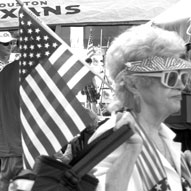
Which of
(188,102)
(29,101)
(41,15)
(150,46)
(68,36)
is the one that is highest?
(150,46)

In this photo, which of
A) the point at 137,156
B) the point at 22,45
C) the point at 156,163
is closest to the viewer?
the point at 137,156

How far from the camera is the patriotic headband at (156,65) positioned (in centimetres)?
239

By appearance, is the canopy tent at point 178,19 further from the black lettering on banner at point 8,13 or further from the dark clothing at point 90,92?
the dark clothing at point 90,92

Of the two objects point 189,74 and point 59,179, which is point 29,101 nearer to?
point 189,74

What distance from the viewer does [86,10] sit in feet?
20.2

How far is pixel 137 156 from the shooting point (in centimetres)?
213

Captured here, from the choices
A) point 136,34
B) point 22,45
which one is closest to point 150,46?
point 136,34

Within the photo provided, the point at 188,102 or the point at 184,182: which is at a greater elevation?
the point at 184,182

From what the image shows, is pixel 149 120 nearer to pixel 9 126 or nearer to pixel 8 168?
pixel 9 126

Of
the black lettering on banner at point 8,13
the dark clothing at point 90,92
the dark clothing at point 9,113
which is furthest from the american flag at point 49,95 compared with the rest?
the dark clothing at point 90,92

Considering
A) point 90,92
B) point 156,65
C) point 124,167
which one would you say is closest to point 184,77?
point 156,65

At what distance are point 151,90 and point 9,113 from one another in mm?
3627

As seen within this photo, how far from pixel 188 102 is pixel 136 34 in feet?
9.60

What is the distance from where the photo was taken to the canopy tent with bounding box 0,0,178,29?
595 centimetres
